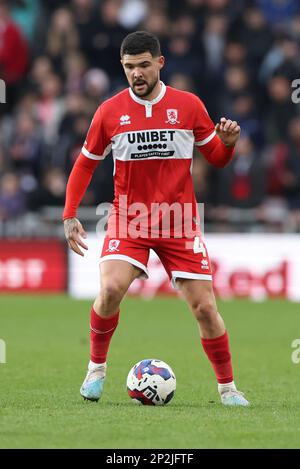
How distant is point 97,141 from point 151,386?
67.0 inches

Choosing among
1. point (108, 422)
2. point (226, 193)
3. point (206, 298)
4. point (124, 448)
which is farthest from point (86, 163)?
point (226, 193)

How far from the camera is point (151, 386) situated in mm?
8102

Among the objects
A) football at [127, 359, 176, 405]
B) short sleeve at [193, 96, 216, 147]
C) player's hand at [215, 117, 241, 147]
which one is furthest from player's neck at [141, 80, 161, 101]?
football at [127, 359, 176, 405]

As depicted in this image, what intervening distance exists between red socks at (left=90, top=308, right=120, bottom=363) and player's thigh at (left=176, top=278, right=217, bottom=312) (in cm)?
51

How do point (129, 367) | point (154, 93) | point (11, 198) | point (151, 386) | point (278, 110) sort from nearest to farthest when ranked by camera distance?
point (151, 386), point (154, 93), point (129, 367), point (11, 198), point (278, 110)

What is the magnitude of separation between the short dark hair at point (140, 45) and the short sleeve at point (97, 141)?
48cm

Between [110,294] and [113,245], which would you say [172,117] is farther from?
[110,294]

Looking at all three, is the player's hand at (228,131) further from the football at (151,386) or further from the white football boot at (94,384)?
the white football boot at (94,384)

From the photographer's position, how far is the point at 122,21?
1942 centimetres

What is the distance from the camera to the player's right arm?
8.13 metres

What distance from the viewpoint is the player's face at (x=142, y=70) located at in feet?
26.1

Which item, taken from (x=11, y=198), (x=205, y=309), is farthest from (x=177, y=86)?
(x=205, y=309)

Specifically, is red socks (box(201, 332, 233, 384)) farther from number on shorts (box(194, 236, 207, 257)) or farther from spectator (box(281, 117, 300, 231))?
spectator (box(281, 117, 300, 231))

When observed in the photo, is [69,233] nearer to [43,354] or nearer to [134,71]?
[134,71]
